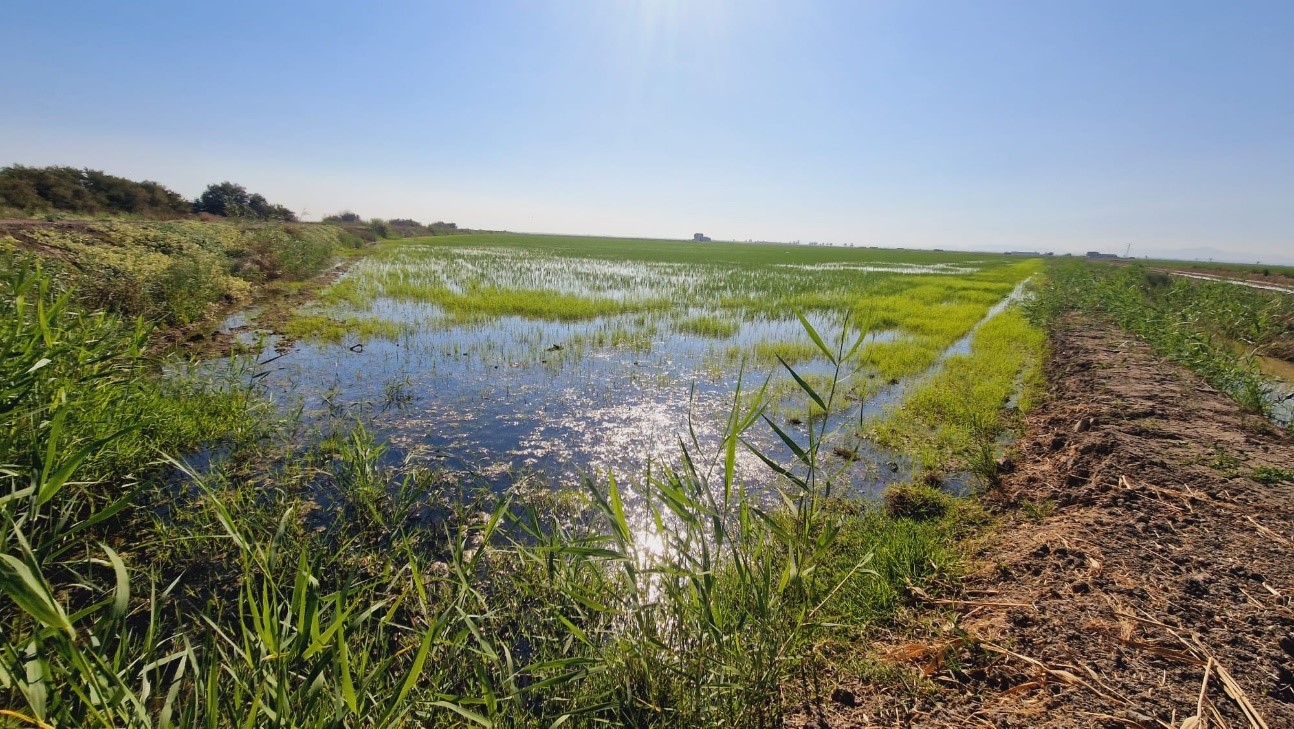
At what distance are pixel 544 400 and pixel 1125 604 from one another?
5805 millimetres

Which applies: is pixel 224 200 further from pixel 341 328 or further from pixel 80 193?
pixel 341 328

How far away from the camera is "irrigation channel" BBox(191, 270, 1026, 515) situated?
504 centimetres

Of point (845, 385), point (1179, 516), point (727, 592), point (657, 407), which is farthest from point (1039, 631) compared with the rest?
point (845, 385)

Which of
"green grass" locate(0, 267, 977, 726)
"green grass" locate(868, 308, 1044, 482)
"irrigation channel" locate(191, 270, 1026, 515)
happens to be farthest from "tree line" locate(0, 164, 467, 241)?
"green grass" locate(868, 308, 1044, 482)

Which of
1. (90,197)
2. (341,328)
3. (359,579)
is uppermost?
(90,197)

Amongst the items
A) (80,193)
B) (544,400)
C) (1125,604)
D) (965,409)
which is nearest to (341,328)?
(544,400)

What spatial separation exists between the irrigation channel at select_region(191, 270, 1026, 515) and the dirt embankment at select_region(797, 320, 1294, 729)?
1.24 metres

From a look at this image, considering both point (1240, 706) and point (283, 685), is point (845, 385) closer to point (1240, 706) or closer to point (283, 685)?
point (1240, 706)

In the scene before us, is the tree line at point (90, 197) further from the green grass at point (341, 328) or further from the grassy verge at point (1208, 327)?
the grassy verge at point (1208, 327)

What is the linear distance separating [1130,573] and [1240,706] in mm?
1083

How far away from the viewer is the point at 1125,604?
8.02ft

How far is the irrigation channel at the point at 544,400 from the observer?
5035mm

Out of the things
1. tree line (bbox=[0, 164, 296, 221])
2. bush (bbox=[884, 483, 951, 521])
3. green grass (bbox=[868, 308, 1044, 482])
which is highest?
tree line (bbox=[0, 164, 296, 221])

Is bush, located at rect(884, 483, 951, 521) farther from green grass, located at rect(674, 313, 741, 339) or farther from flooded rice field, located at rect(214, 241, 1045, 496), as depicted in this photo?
green grass, located at rect(674, 313, 741, 339)
